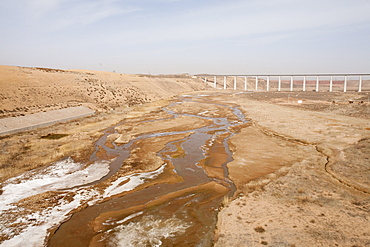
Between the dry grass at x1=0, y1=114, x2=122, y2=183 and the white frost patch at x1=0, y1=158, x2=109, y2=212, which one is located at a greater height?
the dry grass at x1=0, y1=114, x2=122, y2=183

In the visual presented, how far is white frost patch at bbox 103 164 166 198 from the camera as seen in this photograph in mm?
12594

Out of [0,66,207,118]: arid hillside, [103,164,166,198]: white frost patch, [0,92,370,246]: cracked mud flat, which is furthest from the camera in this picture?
[0,66,207,118]: arid hillside

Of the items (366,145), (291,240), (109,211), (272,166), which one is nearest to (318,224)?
(291,240)

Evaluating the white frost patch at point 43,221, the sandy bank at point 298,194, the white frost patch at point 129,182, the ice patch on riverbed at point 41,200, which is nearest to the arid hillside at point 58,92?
the ice patch on riverbed at point 41,200

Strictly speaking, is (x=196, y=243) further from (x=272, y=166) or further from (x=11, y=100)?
(x=11, y=100)

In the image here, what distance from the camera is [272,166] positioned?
15.4m

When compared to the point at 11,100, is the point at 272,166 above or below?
below

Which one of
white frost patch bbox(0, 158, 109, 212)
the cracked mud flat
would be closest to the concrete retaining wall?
the cracked mud flat

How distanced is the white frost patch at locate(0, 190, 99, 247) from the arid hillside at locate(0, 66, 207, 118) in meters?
24.5

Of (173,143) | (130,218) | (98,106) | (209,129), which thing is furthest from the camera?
(98,106)

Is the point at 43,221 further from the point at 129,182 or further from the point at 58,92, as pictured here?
the point at 58,92

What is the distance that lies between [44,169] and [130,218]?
8.45 metres

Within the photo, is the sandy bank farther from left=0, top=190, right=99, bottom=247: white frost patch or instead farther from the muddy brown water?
left=0, top=190, right=99, bottom=247: white frost patch

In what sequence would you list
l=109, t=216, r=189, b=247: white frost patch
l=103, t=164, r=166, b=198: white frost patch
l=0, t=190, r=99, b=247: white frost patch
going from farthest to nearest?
1. l=103, t=164, r=166, b=198: white frost patch
2. l=0, t=190, r=99, b=247: white frost patch
3. l=109, t=216, r=189, b=247: white frost patch
